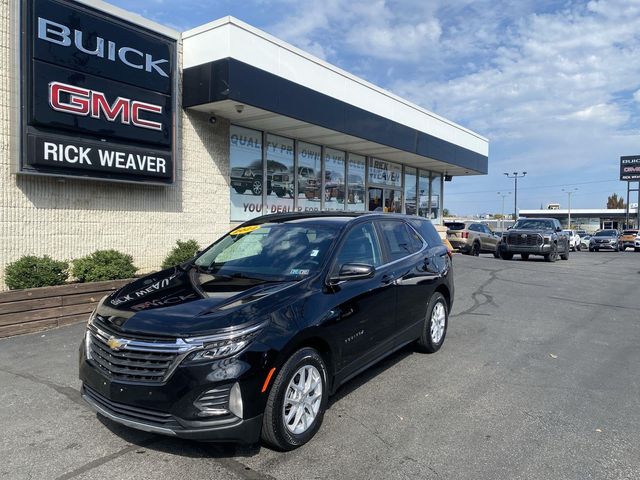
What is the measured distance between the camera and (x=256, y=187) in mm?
12812

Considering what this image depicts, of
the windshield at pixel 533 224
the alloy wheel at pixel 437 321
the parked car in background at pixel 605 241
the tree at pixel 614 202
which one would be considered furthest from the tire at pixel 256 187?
the tree at pixel 614 202

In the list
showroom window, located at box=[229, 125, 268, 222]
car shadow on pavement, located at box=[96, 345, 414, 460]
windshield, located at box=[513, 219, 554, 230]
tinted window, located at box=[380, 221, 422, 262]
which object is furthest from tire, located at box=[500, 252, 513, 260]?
car shadow on pavement, located at box=[96, 345, 414, 460]

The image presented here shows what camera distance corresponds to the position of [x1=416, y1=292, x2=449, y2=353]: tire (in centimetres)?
592

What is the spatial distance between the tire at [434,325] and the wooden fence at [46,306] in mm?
→ 5029

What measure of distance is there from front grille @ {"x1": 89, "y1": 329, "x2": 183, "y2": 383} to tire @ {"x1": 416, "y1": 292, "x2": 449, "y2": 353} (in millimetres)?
3474

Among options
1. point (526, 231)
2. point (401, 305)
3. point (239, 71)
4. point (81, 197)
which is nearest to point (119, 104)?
point (81, 197)

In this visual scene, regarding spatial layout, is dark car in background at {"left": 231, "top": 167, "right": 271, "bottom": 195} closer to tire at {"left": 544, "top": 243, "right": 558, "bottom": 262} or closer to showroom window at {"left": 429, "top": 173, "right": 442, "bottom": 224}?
showroom window at {"left": 429, "top": 173, "right": 442, "bottom": 224}

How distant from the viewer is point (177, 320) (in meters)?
3.32

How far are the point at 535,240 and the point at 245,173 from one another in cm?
1373

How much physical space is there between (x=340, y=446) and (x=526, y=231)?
19.4m

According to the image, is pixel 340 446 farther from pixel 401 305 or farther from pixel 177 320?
pixel 401 305

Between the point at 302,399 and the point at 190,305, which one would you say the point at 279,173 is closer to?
the point at 190,305

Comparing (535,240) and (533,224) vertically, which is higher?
(533,224)

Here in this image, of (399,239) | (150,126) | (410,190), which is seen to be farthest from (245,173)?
(410,190)
